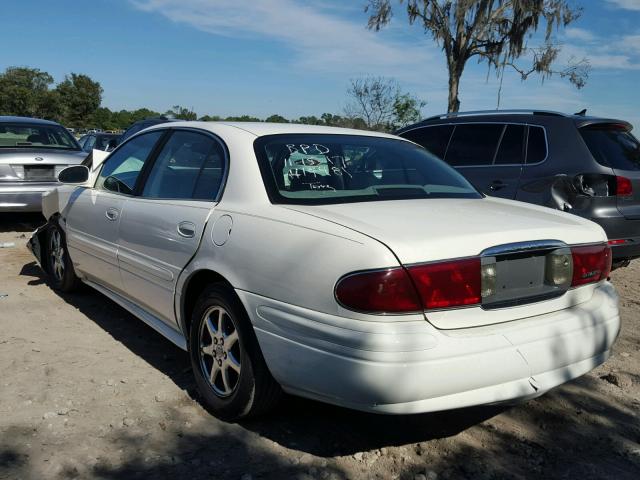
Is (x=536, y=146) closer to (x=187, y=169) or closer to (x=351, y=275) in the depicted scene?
(x=187, y=169)

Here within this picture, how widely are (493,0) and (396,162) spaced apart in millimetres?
17283

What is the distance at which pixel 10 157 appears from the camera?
8.13m

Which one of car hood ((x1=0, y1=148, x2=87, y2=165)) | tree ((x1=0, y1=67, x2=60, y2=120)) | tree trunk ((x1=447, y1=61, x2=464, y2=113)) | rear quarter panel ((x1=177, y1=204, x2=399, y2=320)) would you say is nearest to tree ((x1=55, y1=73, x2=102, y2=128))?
tree ((x1=0, y1=67, x2=60, y2=120))

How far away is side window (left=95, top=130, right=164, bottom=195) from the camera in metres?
4.18

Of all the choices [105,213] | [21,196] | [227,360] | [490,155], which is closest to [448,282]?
[227,360]

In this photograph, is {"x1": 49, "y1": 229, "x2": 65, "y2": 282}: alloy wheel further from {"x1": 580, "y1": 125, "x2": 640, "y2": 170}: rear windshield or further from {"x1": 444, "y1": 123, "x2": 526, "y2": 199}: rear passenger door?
{"x1": 580, "y1": 125, "x2": 640, "y2": 170}: rear windshield

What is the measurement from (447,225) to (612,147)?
351 centimetres

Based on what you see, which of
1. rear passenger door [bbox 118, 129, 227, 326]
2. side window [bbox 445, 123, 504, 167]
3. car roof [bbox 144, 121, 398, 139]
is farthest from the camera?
side window [bbox 445, 123, 504, 167]

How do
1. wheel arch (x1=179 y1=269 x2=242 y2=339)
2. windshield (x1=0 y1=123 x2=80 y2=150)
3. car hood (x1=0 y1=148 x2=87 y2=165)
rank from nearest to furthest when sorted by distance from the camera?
wheel arch (x1=179 y1=269 x2=242 y2=339) → car hood (x1=0 y1=148 x2=87 y2=165) → windshield (x1=0 y1=123 x2=80 y2=150)

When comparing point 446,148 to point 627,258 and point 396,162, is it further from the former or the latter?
point 396,162

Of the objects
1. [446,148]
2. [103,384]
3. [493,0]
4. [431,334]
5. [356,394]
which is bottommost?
[103,384]

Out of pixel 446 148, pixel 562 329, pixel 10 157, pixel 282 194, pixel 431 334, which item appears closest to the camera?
pixel 431 334

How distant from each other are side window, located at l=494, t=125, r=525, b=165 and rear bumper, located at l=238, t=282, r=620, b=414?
3285 millimetres

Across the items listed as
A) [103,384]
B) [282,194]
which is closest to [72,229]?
[103,384]
